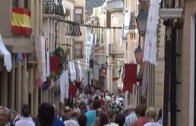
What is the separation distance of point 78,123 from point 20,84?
12.7 m

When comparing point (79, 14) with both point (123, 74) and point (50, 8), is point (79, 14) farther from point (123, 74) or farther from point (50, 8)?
point (123, 74)

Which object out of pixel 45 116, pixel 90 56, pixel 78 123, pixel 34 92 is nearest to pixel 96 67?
pixel 90 56

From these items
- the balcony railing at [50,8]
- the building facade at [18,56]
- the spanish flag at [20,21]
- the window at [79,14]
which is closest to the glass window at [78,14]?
the window at [79,14]

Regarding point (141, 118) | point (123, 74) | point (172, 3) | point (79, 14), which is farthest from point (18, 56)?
point (79, 14)

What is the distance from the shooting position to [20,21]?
80.7 feet

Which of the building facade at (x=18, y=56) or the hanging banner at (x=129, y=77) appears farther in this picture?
the hanging banner at (x=129, y=77)

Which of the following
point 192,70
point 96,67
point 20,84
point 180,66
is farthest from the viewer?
point 96,67

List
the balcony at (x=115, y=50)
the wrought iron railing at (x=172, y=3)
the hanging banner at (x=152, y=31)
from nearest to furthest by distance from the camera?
the wrought iron railing at (x=172, y=3) < the hanging banner at (x=152, y=31) < the balcony at (x=115, y=50)

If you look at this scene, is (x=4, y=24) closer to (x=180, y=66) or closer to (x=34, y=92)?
(x=34, y=92)

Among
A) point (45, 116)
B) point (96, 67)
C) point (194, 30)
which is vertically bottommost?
point (96, 67)

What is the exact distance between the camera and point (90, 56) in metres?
94.2

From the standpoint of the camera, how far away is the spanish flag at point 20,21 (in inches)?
942

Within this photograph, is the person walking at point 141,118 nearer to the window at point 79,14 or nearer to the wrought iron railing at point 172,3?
the wrought iron railing at point 172,3

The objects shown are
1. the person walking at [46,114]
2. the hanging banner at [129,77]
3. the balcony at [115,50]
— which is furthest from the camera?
the balcony at [115,50]
